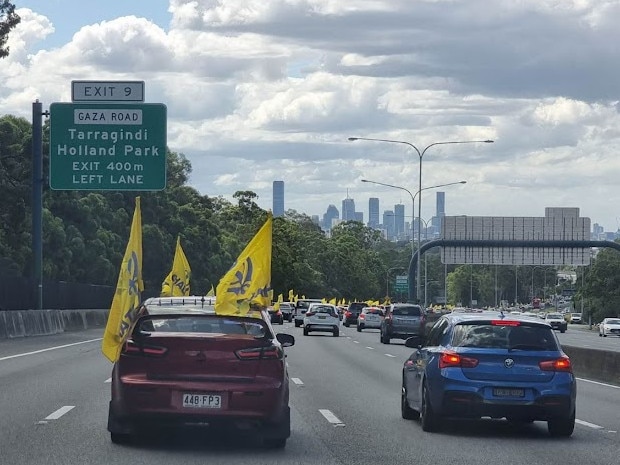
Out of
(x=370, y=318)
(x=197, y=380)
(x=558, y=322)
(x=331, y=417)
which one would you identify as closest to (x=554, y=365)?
(x=331, y=417)

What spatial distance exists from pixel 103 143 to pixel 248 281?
2722 cm

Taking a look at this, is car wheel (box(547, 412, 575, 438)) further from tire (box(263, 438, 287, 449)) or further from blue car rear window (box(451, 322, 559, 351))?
tire (box(263, 438, 287, 449))

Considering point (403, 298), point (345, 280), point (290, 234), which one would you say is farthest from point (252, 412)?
point (345, 280)

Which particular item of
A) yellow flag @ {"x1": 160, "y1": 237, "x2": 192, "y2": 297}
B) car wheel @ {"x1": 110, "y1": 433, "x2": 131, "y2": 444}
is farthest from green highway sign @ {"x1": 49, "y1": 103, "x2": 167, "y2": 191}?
car wheel @ {"x1": 110, "y1": 433, "x2": 131, "y2": 444}

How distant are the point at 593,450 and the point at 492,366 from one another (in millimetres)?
1581

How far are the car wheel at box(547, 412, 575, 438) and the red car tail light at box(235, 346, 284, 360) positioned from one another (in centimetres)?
379

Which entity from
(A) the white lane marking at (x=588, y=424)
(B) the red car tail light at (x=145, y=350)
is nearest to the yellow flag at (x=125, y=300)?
(B) the red car tail light at (x=145, y=350)

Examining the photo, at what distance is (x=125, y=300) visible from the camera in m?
16.7

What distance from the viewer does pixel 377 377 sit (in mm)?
26625

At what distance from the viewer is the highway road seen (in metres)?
13.0

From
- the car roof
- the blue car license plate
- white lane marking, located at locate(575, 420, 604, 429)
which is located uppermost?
the car roof

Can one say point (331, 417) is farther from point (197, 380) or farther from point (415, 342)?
point (197, 380)

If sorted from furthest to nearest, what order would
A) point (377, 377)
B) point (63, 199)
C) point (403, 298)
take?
point (403, 298) → point (63, 199) → point (377, 377)

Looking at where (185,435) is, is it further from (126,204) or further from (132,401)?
(126,204)
